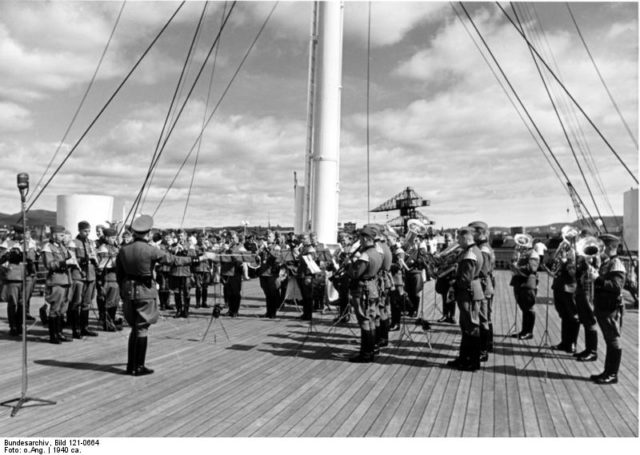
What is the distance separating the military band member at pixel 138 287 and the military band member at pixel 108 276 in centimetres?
304

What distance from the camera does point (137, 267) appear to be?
6.44 meters

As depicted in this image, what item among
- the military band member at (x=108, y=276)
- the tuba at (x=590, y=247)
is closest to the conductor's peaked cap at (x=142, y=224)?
the military band member at (x=108, y=276)

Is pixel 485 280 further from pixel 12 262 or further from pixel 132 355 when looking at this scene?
pixel 12 262

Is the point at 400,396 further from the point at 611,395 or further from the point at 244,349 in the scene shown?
the point at 244,349

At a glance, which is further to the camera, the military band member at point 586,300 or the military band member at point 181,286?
the military band member at point 181,286

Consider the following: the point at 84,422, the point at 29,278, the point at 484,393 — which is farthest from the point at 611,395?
the point at 29,278

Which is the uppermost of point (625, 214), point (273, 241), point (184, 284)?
point (625, 214)

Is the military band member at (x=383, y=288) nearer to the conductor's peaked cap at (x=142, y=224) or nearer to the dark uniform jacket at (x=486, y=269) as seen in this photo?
the dark uniform jacket at (x=486, y=269)

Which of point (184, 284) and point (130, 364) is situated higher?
point (184, 284)

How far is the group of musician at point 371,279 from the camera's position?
268 inches

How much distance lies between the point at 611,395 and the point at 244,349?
18.0ft

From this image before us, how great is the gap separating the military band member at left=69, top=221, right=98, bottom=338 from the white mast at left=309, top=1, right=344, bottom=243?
23.9ft

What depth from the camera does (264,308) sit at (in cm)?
Answer: 1288

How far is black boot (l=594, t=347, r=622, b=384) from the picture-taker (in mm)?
6363
